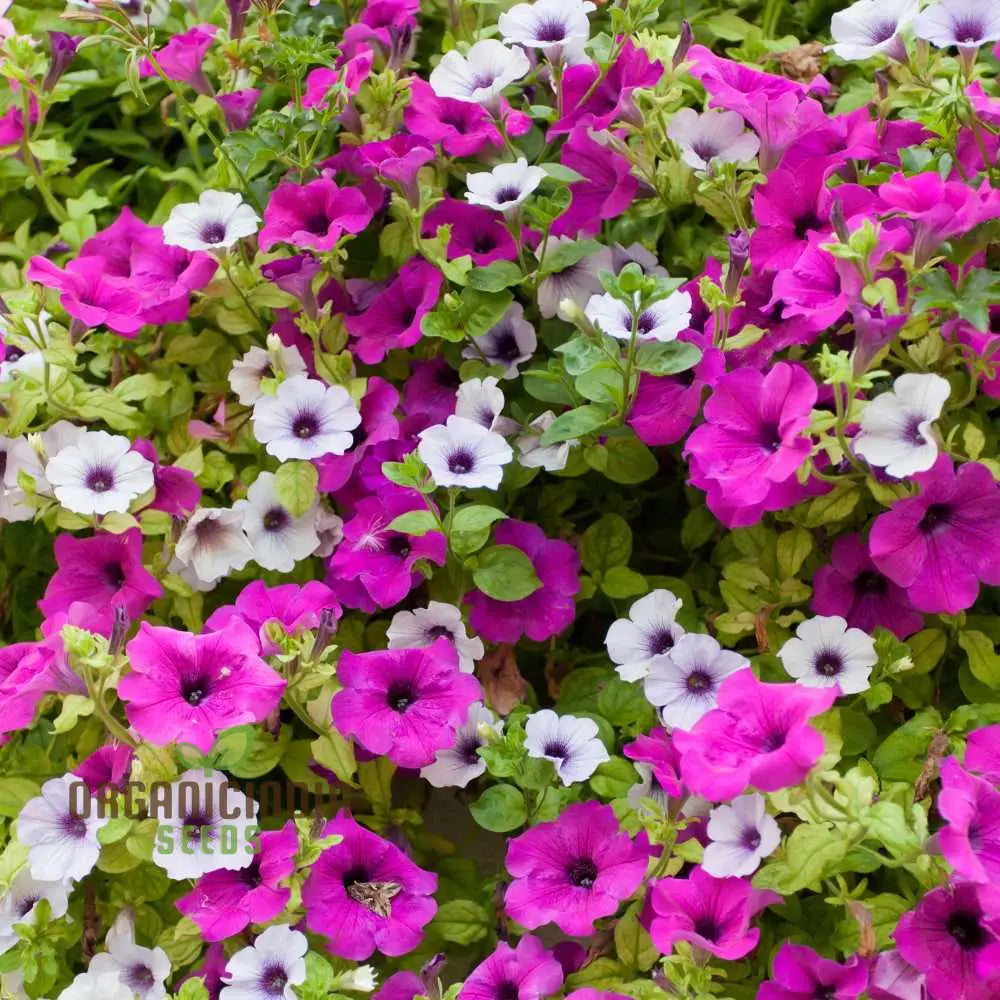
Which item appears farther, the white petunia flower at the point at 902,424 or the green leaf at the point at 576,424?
the green leaf at the point at 576,424

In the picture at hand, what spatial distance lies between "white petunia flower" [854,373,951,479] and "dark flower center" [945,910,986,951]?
11.6 inches

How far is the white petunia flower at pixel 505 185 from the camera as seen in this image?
1116 mm

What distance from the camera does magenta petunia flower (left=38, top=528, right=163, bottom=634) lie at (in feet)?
3.74

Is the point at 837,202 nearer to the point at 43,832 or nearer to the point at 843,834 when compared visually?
the point at 843,834

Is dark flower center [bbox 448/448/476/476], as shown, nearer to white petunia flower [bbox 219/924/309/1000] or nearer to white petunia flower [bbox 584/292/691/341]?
white petunia flower [bbox 584/292/691/341]

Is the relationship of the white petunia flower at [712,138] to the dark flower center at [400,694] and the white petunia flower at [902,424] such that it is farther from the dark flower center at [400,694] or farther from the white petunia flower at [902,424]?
the dark flower center at [400,694]

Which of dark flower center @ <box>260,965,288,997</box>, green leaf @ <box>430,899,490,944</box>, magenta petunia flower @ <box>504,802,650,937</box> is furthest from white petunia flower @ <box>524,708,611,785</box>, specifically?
dark flower center @ <box>260,965,288,997</box>

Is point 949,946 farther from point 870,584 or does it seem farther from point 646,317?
point 646,317

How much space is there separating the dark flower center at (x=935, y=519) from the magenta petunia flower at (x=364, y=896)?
47 cm

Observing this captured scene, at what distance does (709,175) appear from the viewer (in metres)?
1.12

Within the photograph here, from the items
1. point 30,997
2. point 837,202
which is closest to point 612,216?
point 837,202

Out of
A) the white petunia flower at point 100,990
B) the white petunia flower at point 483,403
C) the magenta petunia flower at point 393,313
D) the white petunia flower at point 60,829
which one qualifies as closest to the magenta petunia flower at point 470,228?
the magenta petunia flower at point 393,313

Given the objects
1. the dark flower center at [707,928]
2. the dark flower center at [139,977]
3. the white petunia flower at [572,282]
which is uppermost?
the white petunia flower at [572,282]

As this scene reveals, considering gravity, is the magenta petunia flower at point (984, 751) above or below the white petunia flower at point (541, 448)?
above
